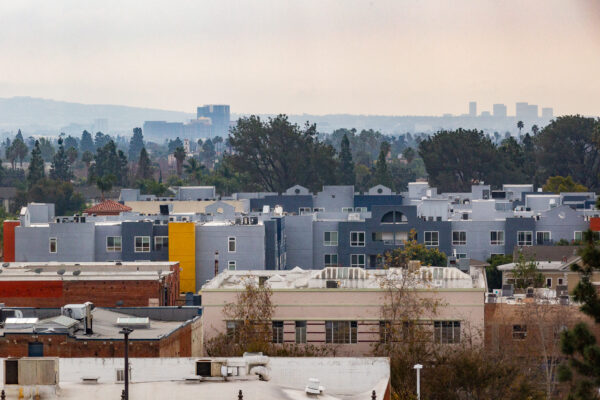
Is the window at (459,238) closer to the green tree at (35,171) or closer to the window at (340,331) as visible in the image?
the window at (340,331)

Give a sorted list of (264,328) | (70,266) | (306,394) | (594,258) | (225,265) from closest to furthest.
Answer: (306,394) < (594,258) < (264,328) < (70,266) < (225,265)

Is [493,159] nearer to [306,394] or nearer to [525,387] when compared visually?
[525,387]

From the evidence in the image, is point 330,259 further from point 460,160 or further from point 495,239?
point 460,160

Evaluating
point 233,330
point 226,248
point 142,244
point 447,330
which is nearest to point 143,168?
point 142,244

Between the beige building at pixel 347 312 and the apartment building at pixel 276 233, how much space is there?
21.6m

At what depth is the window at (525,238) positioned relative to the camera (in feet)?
236

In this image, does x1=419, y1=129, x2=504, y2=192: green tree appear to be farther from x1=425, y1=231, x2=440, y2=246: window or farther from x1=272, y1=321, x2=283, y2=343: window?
x1=272, y1=321, x2=283, y2=343: window

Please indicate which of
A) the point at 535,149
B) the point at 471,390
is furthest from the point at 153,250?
the point at 535,149

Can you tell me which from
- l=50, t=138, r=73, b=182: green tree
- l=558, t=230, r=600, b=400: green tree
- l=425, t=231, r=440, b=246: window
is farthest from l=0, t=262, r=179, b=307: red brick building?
l=50, t=138, r=73, b=182: green tree

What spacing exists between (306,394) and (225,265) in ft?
122

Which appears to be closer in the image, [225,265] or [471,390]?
[471,390]

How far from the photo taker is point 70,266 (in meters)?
48.2

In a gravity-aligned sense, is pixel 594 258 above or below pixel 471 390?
above

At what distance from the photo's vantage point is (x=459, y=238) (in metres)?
71.9
